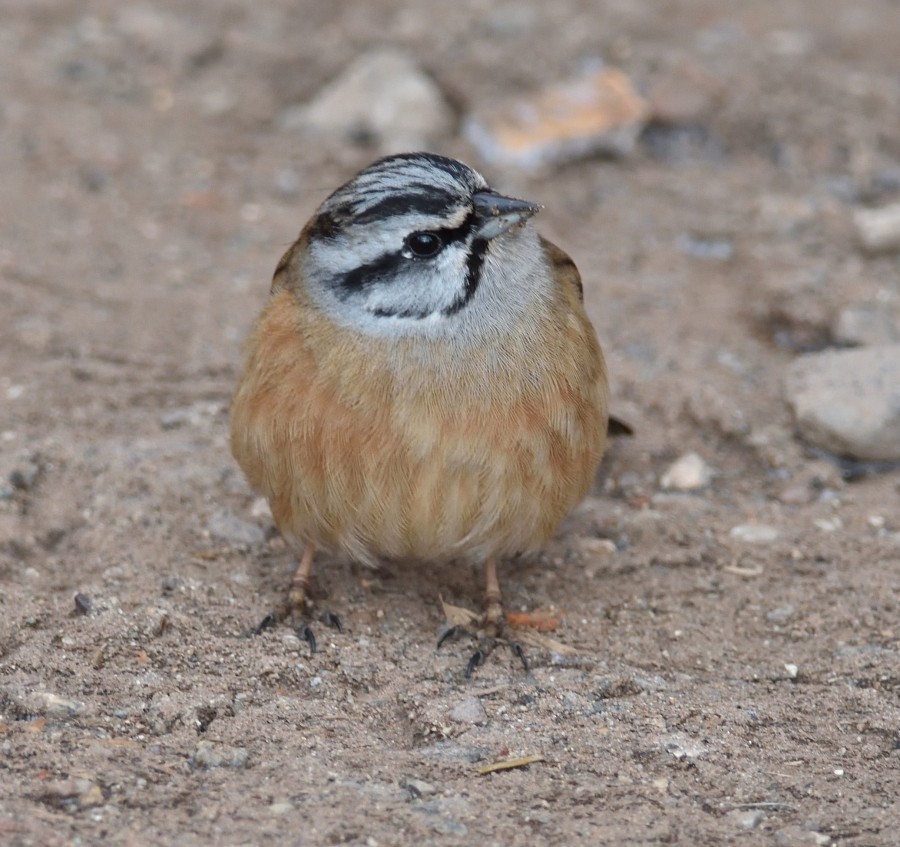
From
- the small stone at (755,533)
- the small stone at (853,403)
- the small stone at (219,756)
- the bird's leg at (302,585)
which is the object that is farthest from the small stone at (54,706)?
the small stone at (853,403)

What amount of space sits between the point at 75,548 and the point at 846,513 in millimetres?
3148

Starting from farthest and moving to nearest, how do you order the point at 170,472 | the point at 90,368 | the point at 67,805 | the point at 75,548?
the point at 90,368
the point at 170,472
the point at 75,548
the point at 67,805

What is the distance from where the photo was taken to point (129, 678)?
477 centimetres

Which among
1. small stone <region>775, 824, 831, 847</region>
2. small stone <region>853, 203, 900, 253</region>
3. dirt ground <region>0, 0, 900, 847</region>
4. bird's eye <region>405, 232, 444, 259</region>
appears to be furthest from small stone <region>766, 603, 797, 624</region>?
small stone <region>853, 203, 900, 253</region>

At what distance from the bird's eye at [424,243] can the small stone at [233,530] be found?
158cm

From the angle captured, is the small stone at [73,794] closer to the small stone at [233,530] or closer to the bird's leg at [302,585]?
the bird's leg at [302,585]

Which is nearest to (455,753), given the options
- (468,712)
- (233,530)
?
(468,712)

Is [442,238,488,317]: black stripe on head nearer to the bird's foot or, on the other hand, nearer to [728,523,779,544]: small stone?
the bird's foot

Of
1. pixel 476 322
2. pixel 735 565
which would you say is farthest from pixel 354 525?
pixel 735 565

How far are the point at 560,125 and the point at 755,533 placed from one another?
3.54 m

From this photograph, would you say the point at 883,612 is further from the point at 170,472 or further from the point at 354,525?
the point at 170,472

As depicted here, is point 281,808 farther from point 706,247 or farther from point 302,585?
point 706,247

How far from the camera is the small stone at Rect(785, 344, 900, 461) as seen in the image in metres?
6.27

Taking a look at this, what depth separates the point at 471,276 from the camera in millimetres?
4914
